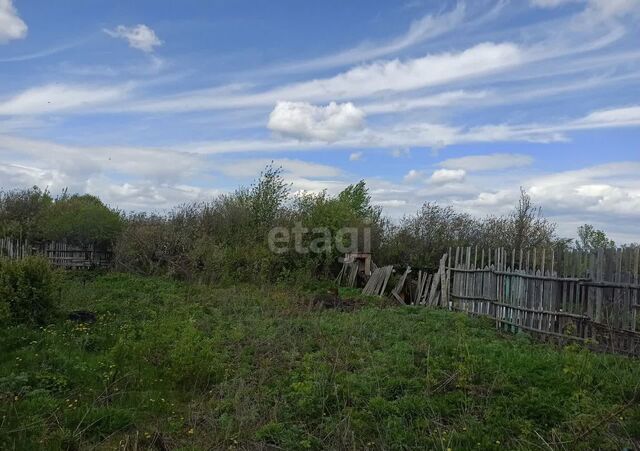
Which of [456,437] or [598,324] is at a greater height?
[598,324]

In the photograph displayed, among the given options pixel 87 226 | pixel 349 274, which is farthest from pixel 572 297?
pixel 87 226

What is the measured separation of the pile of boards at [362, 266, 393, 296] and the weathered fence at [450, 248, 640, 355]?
13.9 ft

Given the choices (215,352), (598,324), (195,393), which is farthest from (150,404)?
(598,324)

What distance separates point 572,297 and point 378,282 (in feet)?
25.5

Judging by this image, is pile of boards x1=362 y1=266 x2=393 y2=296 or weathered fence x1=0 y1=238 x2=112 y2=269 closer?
pile of boards x1=362 y1=266 x2=393 y2=296

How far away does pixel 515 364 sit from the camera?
6258mm

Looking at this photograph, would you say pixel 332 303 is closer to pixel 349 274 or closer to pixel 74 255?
pixel 349 274

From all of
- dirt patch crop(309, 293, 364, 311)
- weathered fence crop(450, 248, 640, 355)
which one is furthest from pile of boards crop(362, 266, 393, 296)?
weathered fence crop(450, 248, 640, 355)

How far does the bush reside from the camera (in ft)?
29.6

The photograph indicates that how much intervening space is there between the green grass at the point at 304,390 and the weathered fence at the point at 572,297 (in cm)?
67

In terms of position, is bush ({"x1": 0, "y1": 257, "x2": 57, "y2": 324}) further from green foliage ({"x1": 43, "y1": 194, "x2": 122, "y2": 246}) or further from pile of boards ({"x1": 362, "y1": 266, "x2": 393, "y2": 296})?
green foliage ({"x1": 43, "y1": 194, "x2": 122, "y2": 246})

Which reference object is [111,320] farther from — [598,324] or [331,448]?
[598,324]

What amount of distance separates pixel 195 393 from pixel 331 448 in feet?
7.21

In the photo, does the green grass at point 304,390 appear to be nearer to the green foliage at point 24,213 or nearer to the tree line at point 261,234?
the tree line at point 261,234
